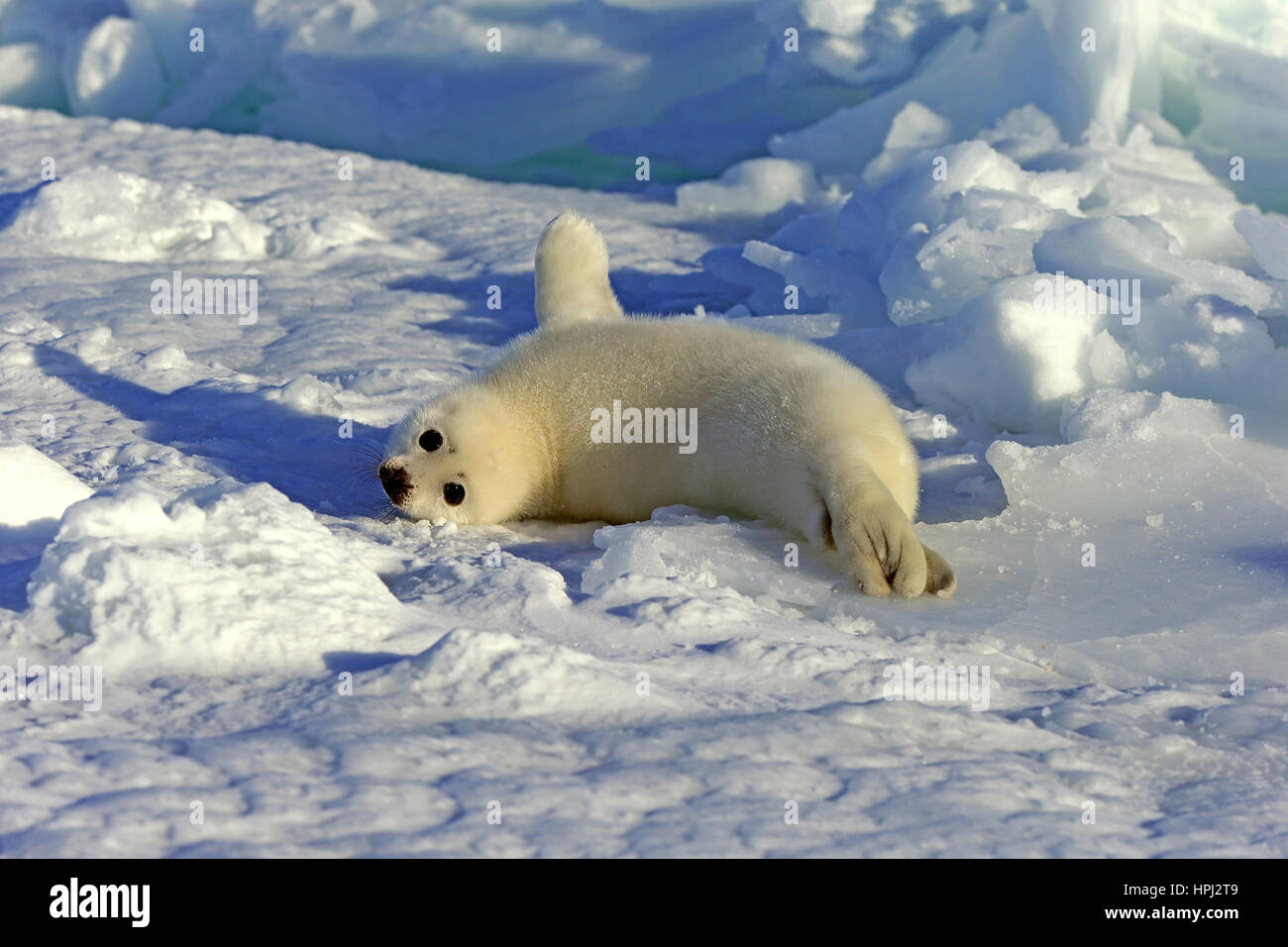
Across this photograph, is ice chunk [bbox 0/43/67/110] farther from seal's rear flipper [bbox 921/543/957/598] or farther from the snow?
seal's rear flipper [bbox 921/543/957/598]

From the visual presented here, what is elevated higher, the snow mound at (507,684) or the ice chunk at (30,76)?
the ice chunk at (30,76)

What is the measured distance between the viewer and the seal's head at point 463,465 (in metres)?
3.34

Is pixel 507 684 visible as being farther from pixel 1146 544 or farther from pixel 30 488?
pixel 1146 544

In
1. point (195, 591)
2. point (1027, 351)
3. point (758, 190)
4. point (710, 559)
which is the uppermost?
point (758, 190)

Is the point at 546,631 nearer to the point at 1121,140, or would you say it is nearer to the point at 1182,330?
the point at 1182,330

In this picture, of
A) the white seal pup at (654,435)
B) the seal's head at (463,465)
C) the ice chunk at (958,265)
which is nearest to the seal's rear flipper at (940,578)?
the white seal pup at (654,435)

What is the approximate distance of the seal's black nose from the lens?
3309mm

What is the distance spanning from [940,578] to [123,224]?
472cm

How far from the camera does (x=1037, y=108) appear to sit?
696 centimetres

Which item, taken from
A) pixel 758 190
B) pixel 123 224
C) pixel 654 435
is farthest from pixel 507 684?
pixel 758 190

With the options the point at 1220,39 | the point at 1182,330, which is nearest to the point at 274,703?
the point at 1182,330

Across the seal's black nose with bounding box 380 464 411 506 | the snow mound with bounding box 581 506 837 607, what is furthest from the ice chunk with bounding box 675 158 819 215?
the snow mound with bounding box 581 506 837 607

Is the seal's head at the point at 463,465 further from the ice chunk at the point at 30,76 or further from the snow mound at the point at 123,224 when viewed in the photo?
the ice chunk at the point at 30,76

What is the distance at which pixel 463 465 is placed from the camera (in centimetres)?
338
